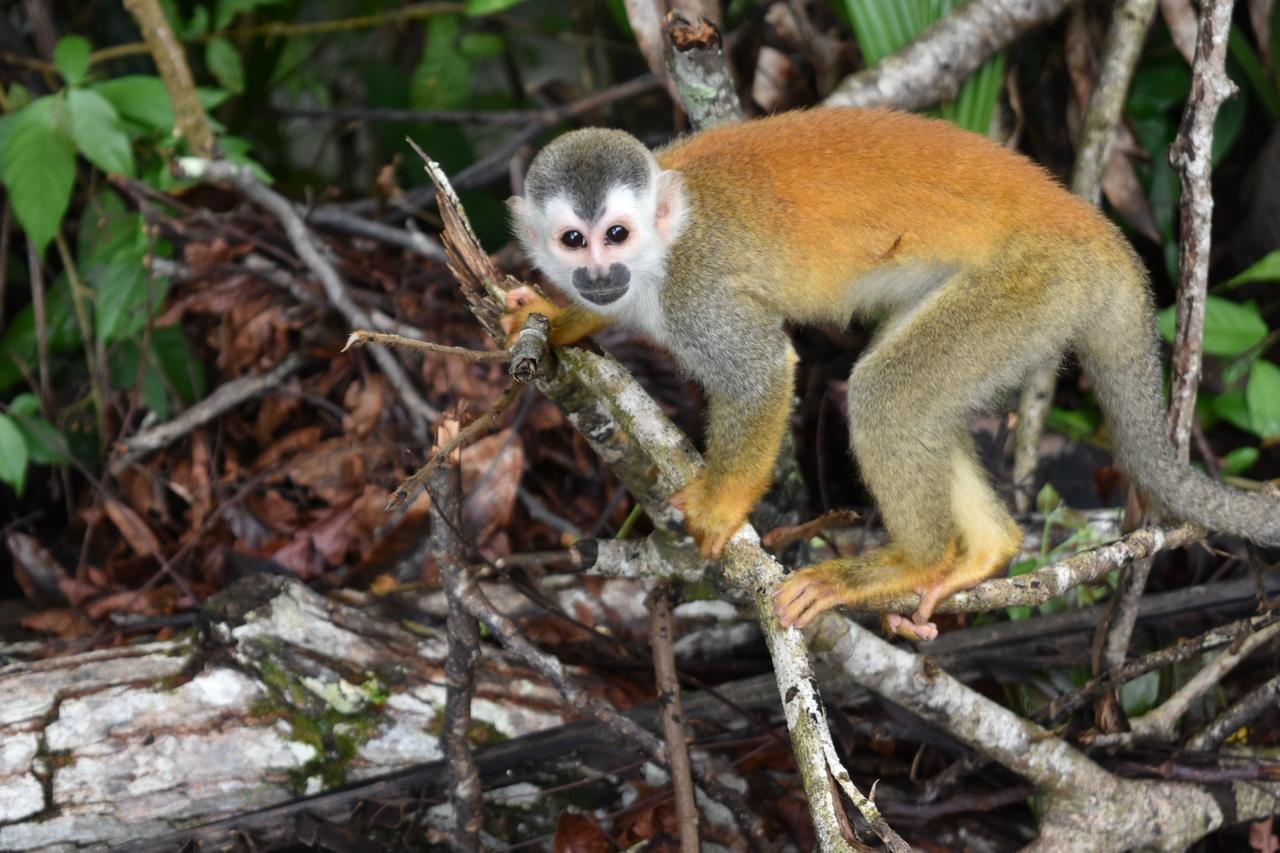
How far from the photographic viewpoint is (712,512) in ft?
8.35

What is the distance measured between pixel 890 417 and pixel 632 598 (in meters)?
1.12

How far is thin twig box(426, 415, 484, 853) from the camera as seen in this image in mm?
2445

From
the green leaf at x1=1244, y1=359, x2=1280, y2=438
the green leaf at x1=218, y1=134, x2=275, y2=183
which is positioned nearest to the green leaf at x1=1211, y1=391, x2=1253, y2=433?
the green leaf at x1=1244, y1=359, x2=1280, y2=438

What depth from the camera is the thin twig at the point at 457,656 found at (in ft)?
8.02

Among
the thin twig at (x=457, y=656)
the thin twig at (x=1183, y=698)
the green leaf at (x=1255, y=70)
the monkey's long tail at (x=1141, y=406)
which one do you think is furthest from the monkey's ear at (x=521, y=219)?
the green leaf at (x=1255, y=70)

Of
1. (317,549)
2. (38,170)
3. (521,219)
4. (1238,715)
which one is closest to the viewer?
(1238,715)

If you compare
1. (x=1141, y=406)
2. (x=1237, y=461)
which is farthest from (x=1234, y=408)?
(x=1141, y=406)

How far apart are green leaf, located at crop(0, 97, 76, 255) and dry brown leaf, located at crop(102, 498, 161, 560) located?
948 mm

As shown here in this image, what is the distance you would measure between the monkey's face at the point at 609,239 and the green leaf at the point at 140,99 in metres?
1.48

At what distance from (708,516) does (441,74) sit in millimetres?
2935

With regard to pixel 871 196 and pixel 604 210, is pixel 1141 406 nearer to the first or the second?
pixel 871 196

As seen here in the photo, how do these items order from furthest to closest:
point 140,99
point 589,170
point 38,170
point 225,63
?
point 225,63, point 140,99, point 38,170, point 589,170

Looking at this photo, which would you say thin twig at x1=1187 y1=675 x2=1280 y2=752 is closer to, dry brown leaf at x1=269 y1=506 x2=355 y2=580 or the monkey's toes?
the monkey's toes

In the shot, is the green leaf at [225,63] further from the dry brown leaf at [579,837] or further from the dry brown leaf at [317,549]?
the dry brown leaf at [579,837]
